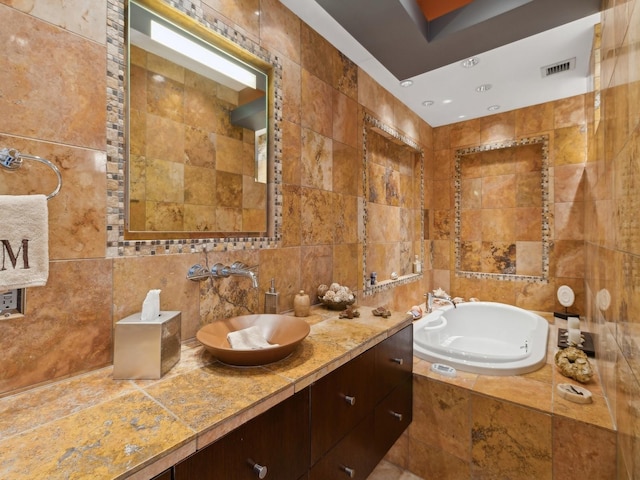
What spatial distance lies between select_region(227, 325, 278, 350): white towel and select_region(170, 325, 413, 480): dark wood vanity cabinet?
28cm

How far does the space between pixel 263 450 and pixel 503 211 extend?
3652 millimetres

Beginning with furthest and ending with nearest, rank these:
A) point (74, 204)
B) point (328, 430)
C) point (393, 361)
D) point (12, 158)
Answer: point (393, 361), point (328, 430), point (74, 204), point (12, 158)

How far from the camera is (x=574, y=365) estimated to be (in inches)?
73.3

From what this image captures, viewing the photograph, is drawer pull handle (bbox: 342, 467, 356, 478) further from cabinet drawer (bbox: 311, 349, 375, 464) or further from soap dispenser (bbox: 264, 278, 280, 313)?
soap dispenser (bbox: 264, 278, 280, 313)

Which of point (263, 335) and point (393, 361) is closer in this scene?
point (263, 335)

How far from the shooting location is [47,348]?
37.5 inches

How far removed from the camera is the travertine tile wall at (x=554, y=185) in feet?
10.1

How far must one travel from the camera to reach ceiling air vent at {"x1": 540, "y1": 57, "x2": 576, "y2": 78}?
238cm

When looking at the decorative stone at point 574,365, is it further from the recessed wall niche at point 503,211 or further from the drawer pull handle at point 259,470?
the drawer pull handle at point 259,470

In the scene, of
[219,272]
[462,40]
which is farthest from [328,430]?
[462,40]

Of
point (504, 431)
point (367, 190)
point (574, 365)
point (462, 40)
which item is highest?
point (462, 40)

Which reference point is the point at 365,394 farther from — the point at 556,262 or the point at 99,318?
the point at 556,262

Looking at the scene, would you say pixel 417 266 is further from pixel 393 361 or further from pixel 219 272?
pixel 219 272

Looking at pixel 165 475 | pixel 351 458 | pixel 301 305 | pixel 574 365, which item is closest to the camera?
pixel 165 475
